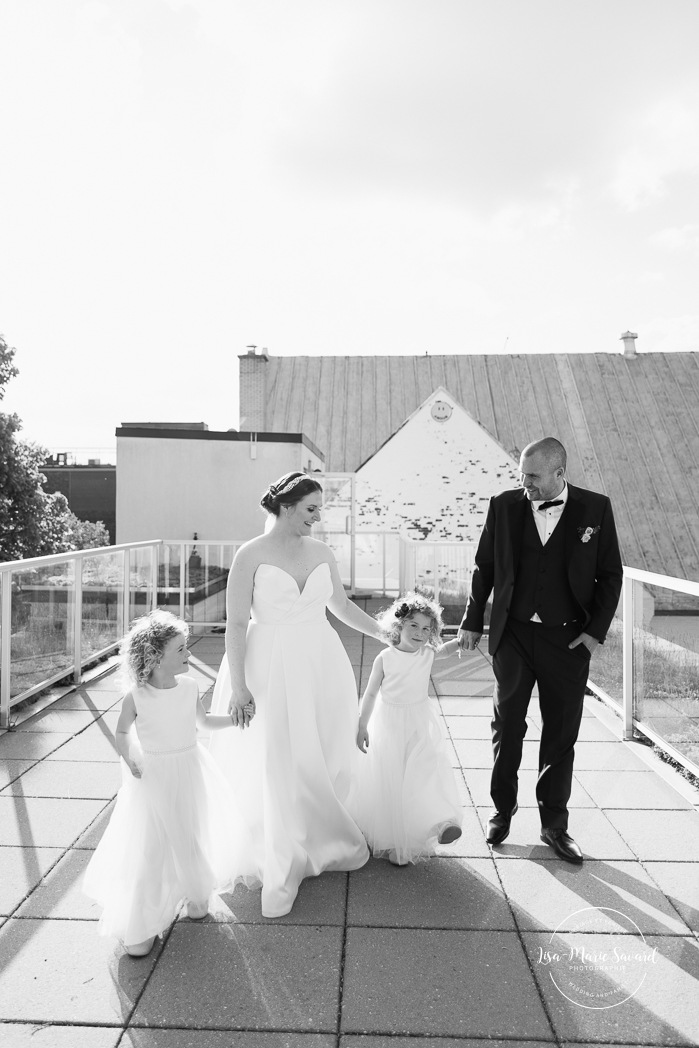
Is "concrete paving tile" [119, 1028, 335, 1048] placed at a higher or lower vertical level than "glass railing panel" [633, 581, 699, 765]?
lower

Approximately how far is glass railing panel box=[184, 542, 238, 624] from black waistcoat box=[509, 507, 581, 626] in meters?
6.62

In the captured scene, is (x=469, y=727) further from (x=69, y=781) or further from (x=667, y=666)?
(x=69, y=781)

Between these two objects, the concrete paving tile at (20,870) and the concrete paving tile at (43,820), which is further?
the concrete paving tile at (43,820)

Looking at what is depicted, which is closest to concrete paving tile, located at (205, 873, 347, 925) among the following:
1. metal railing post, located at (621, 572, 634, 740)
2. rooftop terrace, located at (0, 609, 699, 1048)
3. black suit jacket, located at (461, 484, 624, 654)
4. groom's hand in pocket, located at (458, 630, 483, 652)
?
rooftop terrace, located at (0, 609, 699, 1048)

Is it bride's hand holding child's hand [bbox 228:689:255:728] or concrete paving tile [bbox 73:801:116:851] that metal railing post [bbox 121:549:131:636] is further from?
bride's hand holding child's hand [bbox 228:689:255:728]

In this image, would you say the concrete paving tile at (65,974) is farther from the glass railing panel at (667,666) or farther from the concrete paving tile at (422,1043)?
the glass railing panel at (667,666)

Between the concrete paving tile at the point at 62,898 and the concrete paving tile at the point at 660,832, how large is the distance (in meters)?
2.43

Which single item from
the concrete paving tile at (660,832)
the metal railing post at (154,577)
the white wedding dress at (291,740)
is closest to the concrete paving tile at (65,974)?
the white wedding dress at (291,740)

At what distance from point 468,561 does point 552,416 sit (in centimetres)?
1580

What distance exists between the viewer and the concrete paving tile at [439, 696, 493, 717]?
6074 millimetres

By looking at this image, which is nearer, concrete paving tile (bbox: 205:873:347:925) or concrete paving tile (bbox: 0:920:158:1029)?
concrete paving tile (bbox: 0:920:158:1029)

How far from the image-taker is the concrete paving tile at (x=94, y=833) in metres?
3.58

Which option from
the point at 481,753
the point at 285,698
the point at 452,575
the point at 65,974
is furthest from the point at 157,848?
the point at 452,575

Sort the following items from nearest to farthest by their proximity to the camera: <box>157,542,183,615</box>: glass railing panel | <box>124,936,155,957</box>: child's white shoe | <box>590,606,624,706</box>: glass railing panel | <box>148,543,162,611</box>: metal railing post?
1. <box>124,936,155,957</box>: child's white shoe
2. <box>590,606,624,706</box>: glass railing panel
3. <box>148,543,162,611</box>: metal railing post
4. <box>157,542,183,615</box>: glass railing panel
